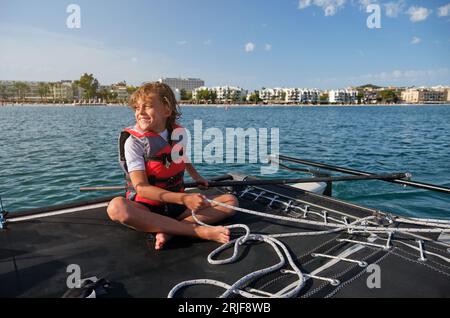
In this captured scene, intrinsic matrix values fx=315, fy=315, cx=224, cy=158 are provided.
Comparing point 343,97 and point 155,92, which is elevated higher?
point 343,97

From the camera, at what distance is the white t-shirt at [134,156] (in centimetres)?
324

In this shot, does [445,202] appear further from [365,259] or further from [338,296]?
[338,296]

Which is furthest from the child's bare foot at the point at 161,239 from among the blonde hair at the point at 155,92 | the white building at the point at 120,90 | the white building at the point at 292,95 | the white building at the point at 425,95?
the white building at the point at 425,95

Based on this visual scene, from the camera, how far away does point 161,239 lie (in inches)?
120

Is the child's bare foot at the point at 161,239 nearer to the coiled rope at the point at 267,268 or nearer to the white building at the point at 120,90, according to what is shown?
the coiled rope at the point at 267,268

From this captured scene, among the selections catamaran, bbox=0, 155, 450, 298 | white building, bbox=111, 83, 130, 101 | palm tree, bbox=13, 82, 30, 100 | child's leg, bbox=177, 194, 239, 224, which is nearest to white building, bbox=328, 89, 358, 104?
white building, bbox=111, 83, 130, 101

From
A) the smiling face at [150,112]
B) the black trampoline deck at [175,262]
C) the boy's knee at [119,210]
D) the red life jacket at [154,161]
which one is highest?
the smiling face at [150,112]

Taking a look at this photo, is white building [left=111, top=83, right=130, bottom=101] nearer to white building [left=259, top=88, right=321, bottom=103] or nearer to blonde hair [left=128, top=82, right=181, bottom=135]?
white building [left=259, top=88, right=321, bottom=103]

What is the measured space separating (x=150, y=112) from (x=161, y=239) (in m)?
1.35

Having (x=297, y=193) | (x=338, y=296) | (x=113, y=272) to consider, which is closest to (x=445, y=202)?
(x=297, y=193)

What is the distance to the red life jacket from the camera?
11.2 ft

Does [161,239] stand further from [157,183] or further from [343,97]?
[343,97]

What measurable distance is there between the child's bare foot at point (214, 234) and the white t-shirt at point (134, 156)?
34.7 inches

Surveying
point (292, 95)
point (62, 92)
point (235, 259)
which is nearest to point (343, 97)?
point (292, 95)
